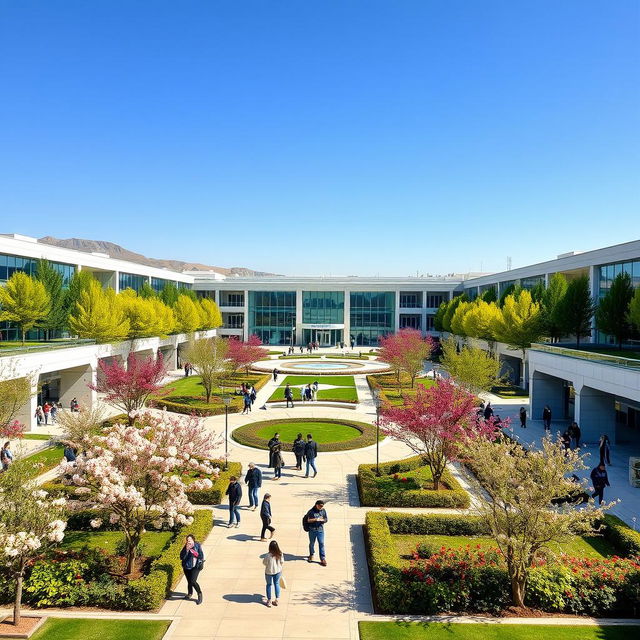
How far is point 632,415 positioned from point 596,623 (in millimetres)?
24400

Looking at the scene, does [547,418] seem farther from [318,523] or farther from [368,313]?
[368,313]

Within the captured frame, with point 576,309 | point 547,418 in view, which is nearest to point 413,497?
point 547,418

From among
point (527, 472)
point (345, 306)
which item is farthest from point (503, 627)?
point (345, 306)

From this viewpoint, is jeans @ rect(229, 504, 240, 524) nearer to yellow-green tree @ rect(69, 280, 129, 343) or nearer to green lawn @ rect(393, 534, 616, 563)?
green lawn @ rect(393, 534, 616, 563)

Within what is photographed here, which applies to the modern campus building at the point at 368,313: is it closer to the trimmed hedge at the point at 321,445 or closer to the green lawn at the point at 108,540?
the trimmed hedge at the point at 321,445

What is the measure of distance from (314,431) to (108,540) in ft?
49.3

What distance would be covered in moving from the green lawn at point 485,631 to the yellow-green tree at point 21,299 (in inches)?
1377

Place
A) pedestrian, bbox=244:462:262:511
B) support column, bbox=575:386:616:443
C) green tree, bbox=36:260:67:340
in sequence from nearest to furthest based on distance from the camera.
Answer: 1. pedestrian, bbox=244:462:262:511
2. support column, bbox=575:386:616:443
3. green tree, bbox=36:260:67:340

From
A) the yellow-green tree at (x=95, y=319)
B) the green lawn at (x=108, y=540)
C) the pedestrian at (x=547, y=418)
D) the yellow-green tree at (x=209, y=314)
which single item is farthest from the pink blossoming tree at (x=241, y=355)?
the green lawn at (x=108, y=540)

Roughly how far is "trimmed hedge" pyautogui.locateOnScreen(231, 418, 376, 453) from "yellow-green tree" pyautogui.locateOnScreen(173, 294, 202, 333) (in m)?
31.2

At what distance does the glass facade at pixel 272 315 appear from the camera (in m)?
84.1

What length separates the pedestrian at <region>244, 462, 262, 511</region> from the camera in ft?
54.3

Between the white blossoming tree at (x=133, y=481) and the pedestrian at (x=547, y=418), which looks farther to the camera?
the pedestrian at (x=547, y=418)

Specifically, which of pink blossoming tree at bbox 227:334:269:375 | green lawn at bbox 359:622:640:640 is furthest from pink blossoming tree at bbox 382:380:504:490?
pink blossoming tree at bbox 227:334:269:375
